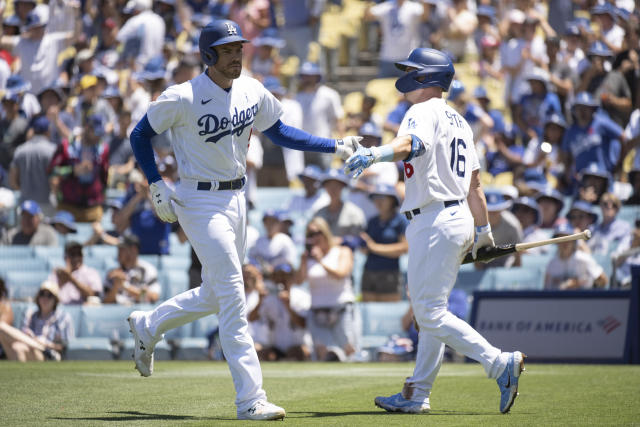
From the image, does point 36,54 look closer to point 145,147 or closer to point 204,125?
point 145,147

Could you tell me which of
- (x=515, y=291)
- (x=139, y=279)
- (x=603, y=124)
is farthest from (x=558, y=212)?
(x=139, y=279)

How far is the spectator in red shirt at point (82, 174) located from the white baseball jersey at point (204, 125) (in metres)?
9.19

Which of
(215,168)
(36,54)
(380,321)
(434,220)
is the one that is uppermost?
(36,54)

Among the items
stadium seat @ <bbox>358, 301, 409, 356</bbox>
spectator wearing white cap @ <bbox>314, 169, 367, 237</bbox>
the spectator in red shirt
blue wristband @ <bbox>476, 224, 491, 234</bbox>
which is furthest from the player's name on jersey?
the spectator in red shirt

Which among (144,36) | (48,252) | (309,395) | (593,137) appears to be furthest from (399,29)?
(309,395)

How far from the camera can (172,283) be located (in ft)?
47.2

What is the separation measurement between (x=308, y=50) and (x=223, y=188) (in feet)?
45.5

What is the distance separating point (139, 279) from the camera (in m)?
14.2

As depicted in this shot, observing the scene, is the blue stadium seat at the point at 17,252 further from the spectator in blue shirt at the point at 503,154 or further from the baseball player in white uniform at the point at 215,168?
A: the baseball player in white uniform at the point at 215,168

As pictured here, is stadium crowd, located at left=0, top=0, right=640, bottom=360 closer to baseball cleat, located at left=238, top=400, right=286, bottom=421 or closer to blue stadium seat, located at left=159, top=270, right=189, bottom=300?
blue stadium seat, located at left=159, top=270, right=189, bottom=300

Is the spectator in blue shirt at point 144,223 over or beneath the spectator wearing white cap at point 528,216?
beneath

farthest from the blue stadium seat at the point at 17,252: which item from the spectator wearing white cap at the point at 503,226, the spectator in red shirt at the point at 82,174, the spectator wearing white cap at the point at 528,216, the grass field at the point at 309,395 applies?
the spectator wearing white cap at the point at 528,216

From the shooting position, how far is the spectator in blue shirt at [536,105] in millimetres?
16500

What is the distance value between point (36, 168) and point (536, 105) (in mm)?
7317
